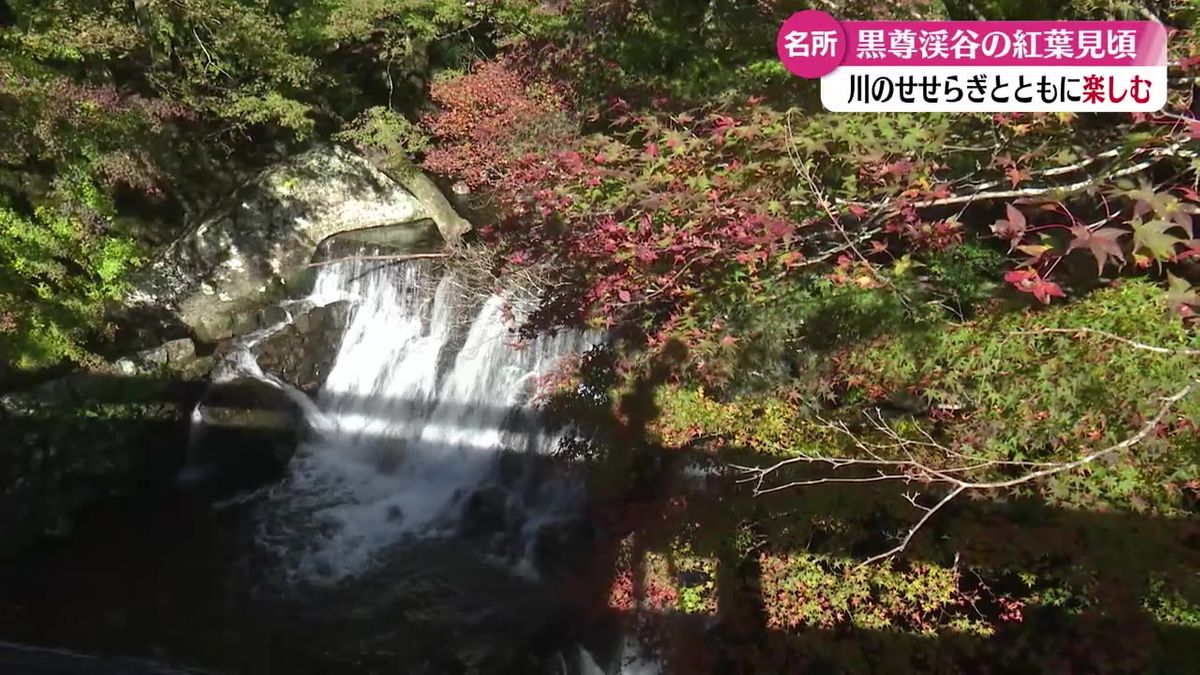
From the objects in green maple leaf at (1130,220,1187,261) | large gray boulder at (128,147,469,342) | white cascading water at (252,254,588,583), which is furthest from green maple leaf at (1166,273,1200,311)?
large gray boulder at (128,147,469,342)

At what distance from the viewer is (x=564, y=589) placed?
21.8ft

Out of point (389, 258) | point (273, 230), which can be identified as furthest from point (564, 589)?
point (273, 230)

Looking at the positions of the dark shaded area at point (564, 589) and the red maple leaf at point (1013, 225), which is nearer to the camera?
the red maple leaf at point (1013, 225)

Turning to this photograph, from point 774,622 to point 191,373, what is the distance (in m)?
7.86

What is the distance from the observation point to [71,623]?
676 cm

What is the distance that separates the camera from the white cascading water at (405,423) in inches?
314

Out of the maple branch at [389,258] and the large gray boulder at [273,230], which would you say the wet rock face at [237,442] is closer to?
the large gray boulder at [273,230]

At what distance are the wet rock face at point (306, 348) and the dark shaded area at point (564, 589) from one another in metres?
0.50

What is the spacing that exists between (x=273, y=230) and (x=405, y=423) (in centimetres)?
395

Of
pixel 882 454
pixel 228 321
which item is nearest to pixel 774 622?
pixel 882 454

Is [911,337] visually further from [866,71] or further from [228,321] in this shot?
[228,321]

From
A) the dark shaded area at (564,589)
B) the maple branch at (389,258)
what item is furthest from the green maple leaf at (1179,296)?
the maple branch at (389,258)

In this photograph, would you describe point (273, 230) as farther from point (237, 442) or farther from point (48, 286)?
point (237, 442)

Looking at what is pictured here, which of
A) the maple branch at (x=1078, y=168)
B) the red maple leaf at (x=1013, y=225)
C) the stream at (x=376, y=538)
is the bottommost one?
the stream at (x=376, y=538)
